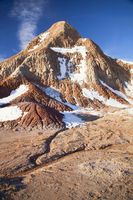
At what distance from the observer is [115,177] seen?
63.9ft

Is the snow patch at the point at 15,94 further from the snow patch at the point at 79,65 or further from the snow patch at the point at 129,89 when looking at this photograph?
the snow patch at the point at 129,89

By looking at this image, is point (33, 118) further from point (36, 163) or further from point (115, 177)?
point (115, 177)

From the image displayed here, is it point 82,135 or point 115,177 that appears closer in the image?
point 115,177

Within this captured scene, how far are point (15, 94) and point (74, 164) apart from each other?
42700 mm

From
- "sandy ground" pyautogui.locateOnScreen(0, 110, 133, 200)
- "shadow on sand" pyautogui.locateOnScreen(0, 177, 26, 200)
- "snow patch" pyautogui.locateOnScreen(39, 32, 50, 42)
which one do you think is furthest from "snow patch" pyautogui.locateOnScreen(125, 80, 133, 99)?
"shadow on sand" pyautogui.locateOnScreen(0, 177, 26, 200)

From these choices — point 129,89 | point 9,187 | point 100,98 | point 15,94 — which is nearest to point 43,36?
point 129,89

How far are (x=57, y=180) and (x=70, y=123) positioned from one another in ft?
89.8

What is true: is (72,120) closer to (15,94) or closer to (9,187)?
(15,94)

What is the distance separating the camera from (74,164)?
22.2 meters

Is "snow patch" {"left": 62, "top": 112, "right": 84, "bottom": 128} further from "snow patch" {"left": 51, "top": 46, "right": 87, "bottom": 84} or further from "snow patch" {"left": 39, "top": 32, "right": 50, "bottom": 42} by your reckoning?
"snow patch" {"left": 39, "top": 32, "right": 50, "bottom": 42}

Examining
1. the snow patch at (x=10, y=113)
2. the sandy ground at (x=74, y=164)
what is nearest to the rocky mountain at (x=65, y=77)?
the snow patch at (x=10, y=113)

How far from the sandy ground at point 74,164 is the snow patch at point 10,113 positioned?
353 inches

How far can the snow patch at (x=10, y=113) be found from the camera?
4528 cm

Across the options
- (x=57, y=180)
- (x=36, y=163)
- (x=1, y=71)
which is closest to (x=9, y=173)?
(x=36, y=163)
